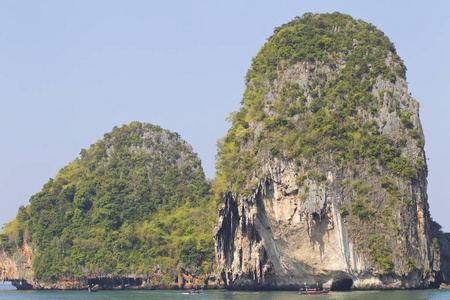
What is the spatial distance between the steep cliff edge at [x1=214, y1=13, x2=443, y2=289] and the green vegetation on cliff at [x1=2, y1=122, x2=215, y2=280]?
1158 cm

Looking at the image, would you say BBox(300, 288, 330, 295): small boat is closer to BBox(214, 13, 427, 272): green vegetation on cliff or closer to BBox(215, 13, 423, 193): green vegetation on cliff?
BBox(214, 13, 427, 272): green vegetation on cliff

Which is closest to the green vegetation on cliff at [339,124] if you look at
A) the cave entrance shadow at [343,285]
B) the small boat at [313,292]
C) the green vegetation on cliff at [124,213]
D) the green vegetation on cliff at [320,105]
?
the green vegetation on cliff at [320,105]

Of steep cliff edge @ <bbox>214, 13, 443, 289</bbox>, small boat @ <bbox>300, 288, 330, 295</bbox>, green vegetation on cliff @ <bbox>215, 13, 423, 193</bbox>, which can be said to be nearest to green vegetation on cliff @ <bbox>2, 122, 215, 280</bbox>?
steep cliff edge @ <bbox>214, 13, 443, 289</bbox>

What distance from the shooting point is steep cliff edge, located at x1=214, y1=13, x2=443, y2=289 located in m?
41.2

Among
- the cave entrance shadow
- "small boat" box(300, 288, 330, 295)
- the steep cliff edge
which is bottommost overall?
"small boat" box(300, 288, 330, 295)

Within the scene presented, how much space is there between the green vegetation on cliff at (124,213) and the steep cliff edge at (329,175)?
38.0 feet

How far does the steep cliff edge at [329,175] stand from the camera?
41.2 metres

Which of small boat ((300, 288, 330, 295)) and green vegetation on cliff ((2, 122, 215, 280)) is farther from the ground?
green vegetation on cliff ((2, 122, 215, 280))

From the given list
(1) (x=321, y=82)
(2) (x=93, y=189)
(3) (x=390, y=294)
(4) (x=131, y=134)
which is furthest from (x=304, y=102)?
(4) (x=131, y=134)

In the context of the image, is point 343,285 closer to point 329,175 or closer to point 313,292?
point 313,292

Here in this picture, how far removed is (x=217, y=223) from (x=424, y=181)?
53.2ft

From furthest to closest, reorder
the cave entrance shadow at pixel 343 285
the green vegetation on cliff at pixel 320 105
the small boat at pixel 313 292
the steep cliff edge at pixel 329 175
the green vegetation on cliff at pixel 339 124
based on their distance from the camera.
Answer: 1. the green vegetation on cliff at pixel 320 105
2. the cave entrance shadow at pixel 343 285
3. the green vegetation on cliff at pixel 339 124
4. the steep cliff edge at pixel 329 175
5. the small boat at pixel 313 292

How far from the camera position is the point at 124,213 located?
65812mm

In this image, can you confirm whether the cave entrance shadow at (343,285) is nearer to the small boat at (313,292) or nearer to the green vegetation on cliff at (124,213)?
the small boat at (313,292)
